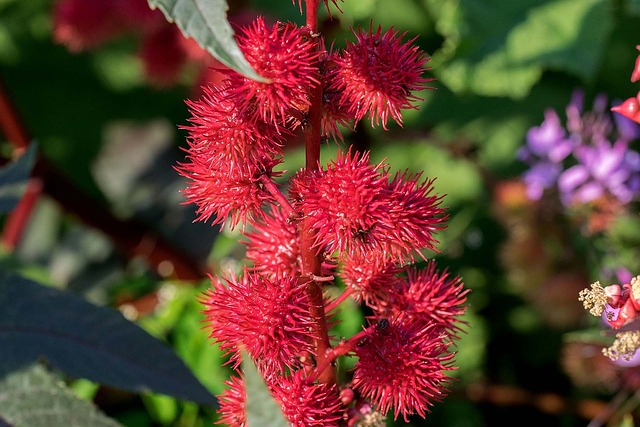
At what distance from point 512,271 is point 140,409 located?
1.76 feet

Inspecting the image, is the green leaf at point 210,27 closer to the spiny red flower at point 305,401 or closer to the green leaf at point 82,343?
the spiny red flower at point 305,401

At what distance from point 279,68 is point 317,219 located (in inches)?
3.9

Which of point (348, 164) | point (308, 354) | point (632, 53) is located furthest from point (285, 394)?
point (632, 53)

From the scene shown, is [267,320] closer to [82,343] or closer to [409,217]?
[409,217]

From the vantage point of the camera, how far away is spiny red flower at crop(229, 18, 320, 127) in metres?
0.51

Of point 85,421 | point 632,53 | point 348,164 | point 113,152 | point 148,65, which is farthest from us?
point 113,152

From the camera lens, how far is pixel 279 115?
0.56 m

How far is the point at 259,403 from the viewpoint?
45 centimetres

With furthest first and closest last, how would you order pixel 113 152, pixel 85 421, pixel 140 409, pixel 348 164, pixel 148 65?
pixel 113 152, pixel 148 65, pixel 140 409, pixel 85 421, pixel 348 164

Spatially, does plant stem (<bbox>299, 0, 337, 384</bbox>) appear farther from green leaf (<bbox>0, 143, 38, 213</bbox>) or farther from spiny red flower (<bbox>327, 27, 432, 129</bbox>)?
green leaf (<bbox>0, 143, 38, 213</bbox>)

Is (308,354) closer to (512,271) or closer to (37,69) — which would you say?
(512,271)

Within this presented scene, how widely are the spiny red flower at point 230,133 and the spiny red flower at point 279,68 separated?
11 mm

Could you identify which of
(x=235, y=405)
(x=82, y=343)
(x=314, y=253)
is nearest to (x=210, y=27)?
(x=314, y=253)

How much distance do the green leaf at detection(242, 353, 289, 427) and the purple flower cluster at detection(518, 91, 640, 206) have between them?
29.8 inches
